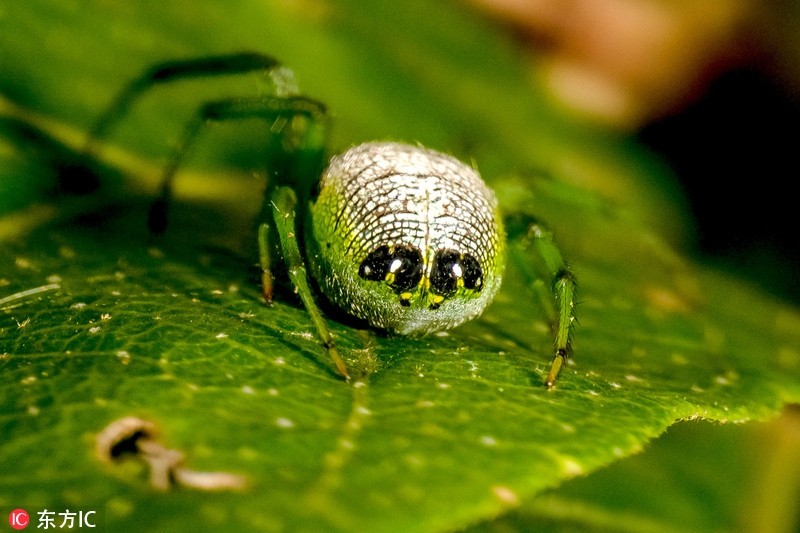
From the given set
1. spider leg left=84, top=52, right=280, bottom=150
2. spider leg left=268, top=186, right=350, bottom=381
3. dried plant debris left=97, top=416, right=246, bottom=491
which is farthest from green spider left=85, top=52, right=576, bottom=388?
spider leg left=84, top=52, right=280, bottom=150

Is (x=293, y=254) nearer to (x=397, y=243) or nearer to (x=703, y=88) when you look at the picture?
(x=397, y=243)

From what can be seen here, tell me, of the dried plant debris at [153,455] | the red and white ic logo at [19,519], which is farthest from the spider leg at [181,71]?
the red and white ic logo at [19,519]

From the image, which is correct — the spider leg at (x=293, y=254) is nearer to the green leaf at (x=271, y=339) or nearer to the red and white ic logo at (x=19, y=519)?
the green leaf at (x=271, y=339)

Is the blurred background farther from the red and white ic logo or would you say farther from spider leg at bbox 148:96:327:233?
the red and white ic logo

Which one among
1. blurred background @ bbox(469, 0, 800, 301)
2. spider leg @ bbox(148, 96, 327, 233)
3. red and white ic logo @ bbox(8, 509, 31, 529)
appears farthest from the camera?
blurred background @ bbox(469, 0, 800, 301)

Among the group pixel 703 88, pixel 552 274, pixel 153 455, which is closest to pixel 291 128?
pixel 552 274

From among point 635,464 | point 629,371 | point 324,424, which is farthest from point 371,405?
point 635,464
